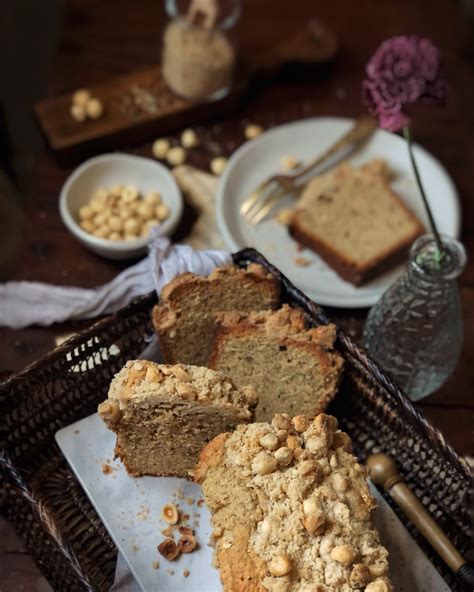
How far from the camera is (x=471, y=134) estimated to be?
202cm

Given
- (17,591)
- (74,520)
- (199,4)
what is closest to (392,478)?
(74,520)

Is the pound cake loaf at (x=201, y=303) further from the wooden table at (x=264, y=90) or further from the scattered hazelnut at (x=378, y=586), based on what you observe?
the scattered hazelnut at (x=378, y=586)

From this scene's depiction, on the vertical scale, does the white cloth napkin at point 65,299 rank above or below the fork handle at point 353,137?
below

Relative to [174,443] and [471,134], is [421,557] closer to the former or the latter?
[174,443]

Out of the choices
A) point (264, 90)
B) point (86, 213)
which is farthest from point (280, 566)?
point (264, 90)

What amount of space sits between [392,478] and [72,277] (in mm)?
791

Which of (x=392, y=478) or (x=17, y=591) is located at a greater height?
(x=392, y=478)

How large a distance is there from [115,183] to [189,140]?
0.22 m

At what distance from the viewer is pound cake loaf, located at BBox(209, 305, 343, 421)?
51.2 inches

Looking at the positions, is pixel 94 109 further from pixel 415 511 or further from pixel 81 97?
pixel 415 511

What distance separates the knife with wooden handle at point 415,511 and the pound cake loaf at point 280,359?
0.46 ft

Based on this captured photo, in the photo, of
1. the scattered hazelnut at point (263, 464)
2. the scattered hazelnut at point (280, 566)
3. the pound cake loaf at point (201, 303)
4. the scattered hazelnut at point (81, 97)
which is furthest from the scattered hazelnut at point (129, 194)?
the scattered hazelnut at point (280, 566)

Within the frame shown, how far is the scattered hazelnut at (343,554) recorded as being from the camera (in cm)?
105

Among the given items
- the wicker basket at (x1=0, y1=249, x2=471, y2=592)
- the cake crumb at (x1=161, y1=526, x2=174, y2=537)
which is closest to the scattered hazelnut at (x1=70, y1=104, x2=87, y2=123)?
the wicker basket at (x1=0, y1=249, x2=471, y2=592)
